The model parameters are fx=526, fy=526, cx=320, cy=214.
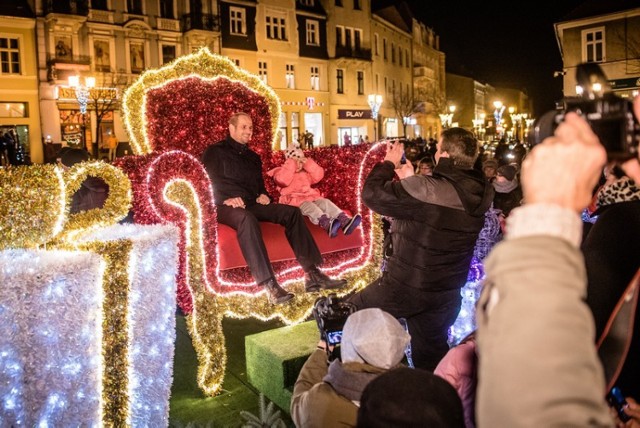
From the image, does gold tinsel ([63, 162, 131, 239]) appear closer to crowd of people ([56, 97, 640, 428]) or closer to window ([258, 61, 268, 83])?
crowd of people ([56, 97, 640, 428])

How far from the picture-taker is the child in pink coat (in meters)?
5.16

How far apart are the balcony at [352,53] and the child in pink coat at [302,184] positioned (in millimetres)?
31903

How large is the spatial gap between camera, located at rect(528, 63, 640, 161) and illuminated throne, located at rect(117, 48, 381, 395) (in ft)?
10.1

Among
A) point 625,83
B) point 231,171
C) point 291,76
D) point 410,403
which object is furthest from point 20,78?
point 410,403

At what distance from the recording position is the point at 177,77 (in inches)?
210

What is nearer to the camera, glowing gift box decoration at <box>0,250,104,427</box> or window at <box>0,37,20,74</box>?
glowing gift box decoration at <box>0,250,104,427</box>

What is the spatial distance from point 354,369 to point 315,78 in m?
34.7

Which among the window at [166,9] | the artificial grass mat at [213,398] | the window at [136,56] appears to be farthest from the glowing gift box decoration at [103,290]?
the window at [166,9]

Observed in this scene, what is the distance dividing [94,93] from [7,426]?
984 inches

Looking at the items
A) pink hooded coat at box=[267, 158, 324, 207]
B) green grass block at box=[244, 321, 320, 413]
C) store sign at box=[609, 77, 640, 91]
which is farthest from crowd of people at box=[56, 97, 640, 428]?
store sign at box=[609, 77, 640, 91]

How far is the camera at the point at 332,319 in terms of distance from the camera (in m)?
2.50

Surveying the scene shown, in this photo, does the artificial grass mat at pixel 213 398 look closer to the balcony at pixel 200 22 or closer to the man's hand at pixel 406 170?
the man's hand at pixel 406 170

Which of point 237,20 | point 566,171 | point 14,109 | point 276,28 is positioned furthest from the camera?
point 276,28

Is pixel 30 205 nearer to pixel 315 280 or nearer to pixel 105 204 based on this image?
pixel 105 204
